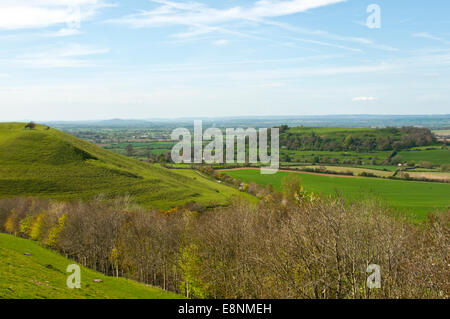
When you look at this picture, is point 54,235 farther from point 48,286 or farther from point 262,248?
point 262,248

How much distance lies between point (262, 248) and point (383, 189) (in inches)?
2749

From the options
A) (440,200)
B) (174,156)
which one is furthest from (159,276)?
(174,156)

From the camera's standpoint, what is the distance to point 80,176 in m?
85.4

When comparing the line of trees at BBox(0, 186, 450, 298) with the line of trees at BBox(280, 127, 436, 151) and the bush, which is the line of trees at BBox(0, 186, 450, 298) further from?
the line of trees at BBox(280, 127, 436, 151)

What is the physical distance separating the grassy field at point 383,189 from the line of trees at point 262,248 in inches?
1142

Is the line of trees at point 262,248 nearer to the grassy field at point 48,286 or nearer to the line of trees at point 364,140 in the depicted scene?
the grassy field at point 48,286

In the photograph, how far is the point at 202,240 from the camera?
34.2 m

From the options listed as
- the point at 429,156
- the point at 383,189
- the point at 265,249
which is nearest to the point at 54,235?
the point at 265,249

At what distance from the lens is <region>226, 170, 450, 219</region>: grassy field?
67.6 m

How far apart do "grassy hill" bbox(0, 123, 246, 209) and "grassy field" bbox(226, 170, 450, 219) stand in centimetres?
1653

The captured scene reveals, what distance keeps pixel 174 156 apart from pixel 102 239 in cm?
10503

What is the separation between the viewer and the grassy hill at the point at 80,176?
77113 mm
